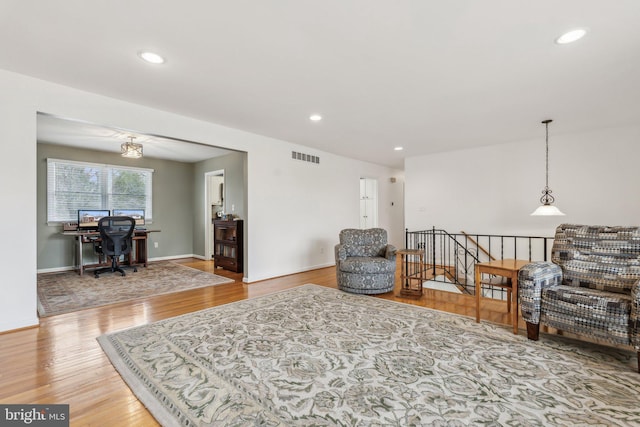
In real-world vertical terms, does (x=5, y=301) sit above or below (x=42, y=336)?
above

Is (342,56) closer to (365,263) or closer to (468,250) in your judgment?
(365,263)

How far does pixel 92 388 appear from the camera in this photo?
191 cm

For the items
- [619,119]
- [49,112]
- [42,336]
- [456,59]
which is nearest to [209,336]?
[42,336]

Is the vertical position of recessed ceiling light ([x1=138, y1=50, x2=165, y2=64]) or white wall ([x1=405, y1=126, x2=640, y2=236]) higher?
recessed ceiling light ([x1=138, y1=50, x2=165, y2=64])

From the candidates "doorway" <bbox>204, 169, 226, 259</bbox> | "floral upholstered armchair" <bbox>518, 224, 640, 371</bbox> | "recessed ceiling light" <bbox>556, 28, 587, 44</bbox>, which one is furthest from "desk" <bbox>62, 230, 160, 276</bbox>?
"recessed ceiling light" <bbox>556, 28, 587, 44</bbox>

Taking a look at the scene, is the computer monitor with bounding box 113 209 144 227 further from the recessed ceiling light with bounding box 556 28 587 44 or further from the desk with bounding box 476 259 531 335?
the recessed ceiling light with bounding box 556 28 587 44

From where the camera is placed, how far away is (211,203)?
732 cm

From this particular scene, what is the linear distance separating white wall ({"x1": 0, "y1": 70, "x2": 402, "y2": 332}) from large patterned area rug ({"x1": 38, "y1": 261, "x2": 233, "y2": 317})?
2.38 ft

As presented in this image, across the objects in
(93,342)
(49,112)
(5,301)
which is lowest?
(93,342)

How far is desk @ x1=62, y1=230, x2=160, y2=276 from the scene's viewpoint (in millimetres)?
5367

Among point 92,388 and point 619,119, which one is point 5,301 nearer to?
point 92,388

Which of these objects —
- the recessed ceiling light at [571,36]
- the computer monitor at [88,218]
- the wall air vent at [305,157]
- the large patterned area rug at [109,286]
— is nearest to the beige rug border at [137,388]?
the large patterned area rug at [109,286]

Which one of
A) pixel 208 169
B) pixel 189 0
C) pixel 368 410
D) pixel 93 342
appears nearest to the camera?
pixel 368 410

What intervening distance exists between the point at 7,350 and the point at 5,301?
24.0 inches
